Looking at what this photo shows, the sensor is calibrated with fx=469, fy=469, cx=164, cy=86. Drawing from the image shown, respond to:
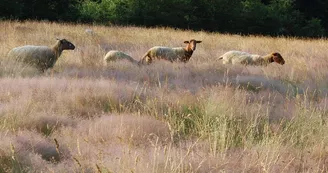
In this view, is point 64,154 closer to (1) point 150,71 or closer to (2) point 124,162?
(2) point 124,162

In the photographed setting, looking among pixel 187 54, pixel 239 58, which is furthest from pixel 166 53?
pixel 239 58

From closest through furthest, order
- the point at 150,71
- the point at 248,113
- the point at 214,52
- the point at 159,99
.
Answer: the point at 248,113
the point at 159,99
the point at 150,71
the point at 214,52

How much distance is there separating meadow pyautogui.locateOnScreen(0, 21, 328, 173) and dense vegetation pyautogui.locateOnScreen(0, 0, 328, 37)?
1636 centimetres

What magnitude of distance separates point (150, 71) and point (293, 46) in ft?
29.2

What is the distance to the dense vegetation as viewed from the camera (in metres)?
25.8

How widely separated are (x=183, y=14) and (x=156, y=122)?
22524 mm

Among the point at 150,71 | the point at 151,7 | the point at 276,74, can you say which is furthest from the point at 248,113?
the point at 151,7

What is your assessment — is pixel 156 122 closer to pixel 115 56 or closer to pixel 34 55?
pixel 34 55

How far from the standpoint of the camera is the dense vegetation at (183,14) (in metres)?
25.8

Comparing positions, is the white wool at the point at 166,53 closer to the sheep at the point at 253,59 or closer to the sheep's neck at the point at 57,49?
the sheep at the point at 253,59

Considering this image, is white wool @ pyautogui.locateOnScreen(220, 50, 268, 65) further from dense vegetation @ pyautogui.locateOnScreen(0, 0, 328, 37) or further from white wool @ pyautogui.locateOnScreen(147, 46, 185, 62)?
dense vegetation @ pyautogui.locateOnScreen(0, 0, 328, 37)

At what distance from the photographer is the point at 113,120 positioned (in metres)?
4.91

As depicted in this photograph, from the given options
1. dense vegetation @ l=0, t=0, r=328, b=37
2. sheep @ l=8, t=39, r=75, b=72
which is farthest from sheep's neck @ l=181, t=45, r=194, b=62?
dense vegetation @ l=0, t=0, r=328, b=37

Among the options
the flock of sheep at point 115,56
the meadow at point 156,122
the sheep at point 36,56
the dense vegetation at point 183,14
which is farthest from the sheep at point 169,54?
the dense vegetation at point 183,14
